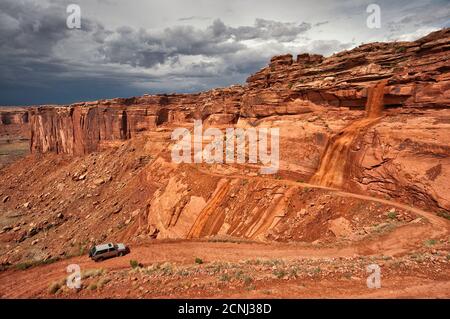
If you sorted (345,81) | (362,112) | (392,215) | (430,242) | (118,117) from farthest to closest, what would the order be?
(118,117)
(345,81)
(362,112)
(392,215)
(430,242)

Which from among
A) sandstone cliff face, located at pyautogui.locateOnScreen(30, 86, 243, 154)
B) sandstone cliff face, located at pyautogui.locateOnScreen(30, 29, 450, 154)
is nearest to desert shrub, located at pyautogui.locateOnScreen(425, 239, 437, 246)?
sandstone cliff face, located at pyautogui.locateOnScreen(30, 29, 450, 154)

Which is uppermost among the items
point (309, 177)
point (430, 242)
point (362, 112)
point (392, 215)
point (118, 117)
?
point (118, 117)

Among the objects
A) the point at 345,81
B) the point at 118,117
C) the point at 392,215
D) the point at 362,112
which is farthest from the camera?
the point at 118,117

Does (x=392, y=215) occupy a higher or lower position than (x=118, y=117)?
lower

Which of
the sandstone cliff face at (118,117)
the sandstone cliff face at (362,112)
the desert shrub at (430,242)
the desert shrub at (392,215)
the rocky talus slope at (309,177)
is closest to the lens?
the desert shrub at (430,242)

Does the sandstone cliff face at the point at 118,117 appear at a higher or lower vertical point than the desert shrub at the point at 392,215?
higher

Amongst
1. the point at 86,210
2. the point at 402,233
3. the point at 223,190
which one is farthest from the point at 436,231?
the point at 86,210

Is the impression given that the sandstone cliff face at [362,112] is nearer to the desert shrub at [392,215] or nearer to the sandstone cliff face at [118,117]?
the desert shrub at [392,215]

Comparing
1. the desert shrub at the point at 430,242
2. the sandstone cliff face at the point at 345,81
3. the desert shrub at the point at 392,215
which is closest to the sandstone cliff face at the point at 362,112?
the sandstone cliff face at the point at 345,81

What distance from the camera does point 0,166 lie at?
246 ft

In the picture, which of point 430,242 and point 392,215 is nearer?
point 430,242

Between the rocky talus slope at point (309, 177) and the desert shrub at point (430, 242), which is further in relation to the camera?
the rocky talus slope at point (309, 177)

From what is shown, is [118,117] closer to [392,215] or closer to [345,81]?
[345,81]

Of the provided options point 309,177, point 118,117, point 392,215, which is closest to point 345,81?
point 309,177
